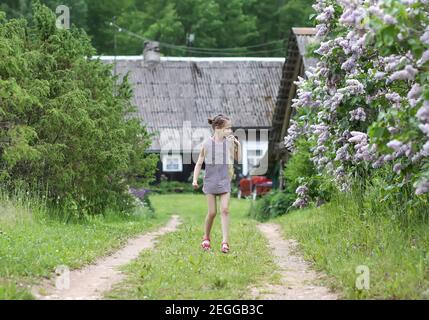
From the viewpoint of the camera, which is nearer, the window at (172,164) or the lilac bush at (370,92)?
the lilac bush at (370,92)

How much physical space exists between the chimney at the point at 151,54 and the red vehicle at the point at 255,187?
11518mm

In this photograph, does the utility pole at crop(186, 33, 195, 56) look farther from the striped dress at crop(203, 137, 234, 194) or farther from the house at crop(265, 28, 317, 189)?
the striped dress at crop(203, 137, 234, 194)

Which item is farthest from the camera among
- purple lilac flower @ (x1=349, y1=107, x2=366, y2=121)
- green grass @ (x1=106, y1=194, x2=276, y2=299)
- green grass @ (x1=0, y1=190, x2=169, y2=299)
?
purple lilac flower @ (x1=349, y1=107, x2=366, y2=121)

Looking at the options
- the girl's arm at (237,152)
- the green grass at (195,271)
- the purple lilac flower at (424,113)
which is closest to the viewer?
the purple lilac flower at (424,113)

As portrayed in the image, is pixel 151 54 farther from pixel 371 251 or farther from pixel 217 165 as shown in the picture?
pixel 371 251

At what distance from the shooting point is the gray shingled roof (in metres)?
45.5

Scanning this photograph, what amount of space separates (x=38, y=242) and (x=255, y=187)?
27653mm

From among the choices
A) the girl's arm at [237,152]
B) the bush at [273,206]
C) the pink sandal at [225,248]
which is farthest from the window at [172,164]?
the pink sandal at [225,248]

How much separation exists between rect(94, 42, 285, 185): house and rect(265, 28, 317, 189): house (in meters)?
8.25

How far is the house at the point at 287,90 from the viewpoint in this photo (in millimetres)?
31375

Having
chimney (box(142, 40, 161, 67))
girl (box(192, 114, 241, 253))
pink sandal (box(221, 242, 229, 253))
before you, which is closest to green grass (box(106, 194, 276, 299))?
pink sandal (box(221, 242, 229, 253))

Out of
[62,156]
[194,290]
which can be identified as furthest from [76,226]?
[194,290]

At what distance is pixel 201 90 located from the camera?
47.4 metres

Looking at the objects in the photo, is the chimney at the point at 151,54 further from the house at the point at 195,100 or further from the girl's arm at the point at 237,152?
the girl's arm at the point at 237,152
